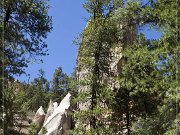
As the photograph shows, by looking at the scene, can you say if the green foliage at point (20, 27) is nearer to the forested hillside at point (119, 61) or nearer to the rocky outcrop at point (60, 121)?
the forested hillside at point (119, 61)

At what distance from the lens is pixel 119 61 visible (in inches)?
1505

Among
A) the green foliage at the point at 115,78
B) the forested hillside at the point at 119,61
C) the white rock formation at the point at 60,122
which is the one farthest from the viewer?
the white rock formation at the point at 60,122

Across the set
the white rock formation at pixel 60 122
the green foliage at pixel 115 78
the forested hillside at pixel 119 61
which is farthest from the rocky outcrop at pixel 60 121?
the green foliage at pixel 115 78

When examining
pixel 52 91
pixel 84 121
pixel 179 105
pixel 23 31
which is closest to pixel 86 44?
pixel 84 121

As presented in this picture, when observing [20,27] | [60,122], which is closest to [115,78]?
[20,27]

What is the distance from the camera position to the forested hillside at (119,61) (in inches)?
692

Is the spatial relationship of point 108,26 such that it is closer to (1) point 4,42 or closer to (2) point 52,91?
(1) point 4,42

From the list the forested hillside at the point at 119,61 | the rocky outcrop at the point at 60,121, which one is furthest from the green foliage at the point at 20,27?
the rocky outcrop at the point at 60,121

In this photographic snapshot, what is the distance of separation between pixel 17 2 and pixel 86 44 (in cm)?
864

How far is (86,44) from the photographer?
29703 mm

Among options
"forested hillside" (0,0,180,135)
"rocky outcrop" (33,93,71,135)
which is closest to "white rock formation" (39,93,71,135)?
"rocky outcrop" (33,93,71,135)

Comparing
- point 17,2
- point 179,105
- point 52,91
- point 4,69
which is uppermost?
point 52,91

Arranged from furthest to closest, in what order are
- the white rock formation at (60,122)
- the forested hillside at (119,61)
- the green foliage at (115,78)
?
the white rock formation at (60,122)
the green foliage at (115,78)
the forested hillside at (119,61)

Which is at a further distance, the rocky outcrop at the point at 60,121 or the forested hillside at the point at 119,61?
the rocky outcrop at the point at 60,121
